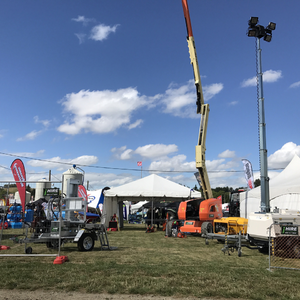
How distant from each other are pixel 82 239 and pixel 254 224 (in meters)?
6.09

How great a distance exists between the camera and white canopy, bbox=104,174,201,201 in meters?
22.3

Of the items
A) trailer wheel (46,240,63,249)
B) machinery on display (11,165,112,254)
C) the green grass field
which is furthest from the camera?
trailer wheel (46,240,63,249)

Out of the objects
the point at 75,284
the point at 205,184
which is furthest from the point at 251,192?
the point at 75,284

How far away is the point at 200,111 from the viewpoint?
54.5 feet

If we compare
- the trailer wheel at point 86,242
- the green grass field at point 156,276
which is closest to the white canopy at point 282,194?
the green grass field at point 156,276

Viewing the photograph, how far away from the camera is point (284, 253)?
32.7 ft

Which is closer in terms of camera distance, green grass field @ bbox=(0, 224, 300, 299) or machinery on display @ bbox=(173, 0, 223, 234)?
green grass field @ bbox=(0, 224, 300, 299)

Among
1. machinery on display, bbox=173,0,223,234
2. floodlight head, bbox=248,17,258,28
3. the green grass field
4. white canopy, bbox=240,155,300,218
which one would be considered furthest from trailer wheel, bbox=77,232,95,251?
floodlight head, bbox=248,17,258,28

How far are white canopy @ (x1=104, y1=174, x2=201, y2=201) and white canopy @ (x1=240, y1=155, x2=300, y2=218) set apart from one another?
474 cm

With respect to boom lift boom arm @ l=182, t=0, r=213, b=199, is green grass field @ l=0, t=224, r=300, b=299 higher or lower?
lower

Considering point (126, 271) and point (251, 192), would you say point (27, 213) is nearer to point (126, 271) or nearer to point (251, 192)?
point (251, 192)

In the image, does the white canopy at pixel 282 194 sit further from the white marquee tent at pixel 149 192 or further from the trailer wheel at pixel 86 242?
the trailer wheel at pixel 86 242

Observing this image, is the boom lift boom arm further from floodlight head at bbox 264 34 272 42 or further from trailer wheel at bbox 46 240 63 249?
trailer wheel at bbox 46 240 63 249

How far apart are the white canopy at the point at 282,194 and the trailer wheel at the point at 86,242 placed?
10.4 meters
